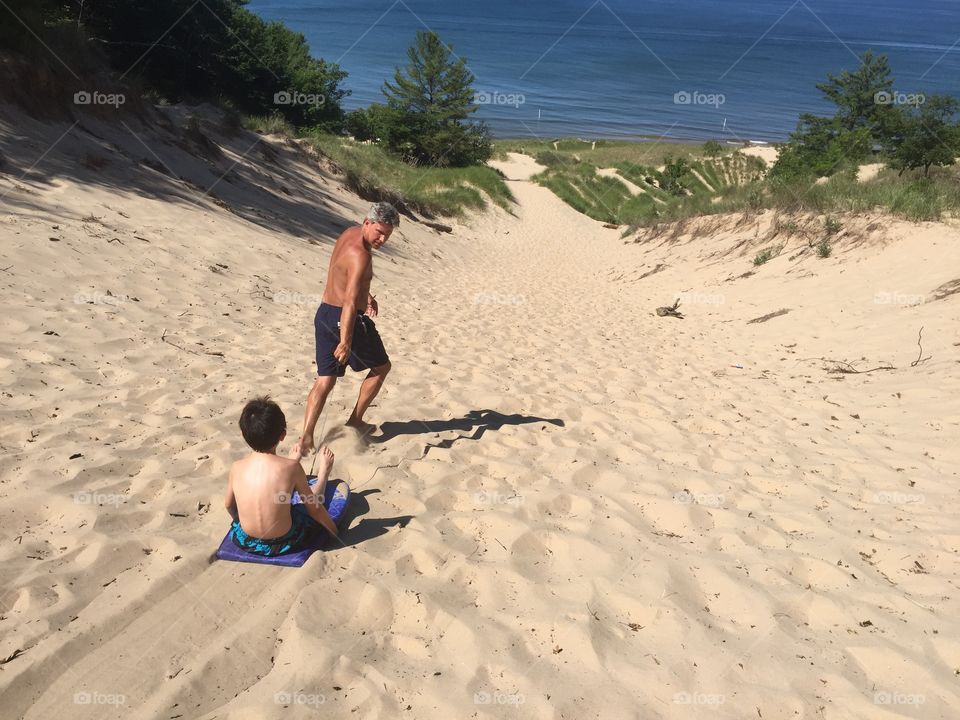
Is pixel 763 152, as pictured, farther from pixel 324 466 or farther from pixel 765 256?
pixel 324 466

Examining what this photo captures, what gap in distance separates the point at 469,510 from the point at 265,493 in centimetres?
120

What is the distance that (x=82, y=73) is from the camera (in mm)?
11758

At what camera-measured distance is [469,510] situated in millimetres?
3533

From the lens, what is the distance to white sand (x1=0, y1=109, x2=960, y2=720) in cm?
229

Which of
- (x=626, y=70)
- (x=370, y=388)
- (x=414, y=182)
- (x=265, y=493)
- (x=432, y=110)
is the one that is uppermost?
(x=626, y=70)

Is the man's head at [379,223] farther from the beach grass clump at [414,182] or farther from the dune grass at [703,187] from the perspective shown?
the beach grass clump at [414,182]

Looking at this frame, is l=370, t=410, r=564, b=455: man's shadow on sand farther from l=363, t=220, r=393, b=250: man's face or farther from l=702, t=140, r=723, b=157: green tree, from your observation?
l=702, t=140, r=723, b=157: green tree

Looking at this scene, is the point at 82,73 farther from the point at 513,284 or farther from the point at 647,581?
the point at 647,581

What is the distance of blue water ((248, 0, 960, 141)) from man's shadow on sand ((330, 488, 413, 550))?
3082cm

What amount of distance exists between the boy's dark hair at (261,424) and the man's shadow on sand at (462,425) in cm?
152

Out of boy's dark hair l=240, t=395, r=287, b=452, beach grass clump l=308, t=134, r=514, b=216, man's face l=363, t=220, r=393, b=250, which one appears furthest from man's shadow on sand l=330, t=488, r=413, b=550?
beach grass clump l=308, t=134, r=514, b=216

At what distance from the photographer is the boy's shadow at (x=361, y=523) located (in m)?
3.18

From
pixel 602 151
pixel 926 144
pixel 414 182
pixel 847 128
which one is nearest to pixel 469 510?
pixel 414 182

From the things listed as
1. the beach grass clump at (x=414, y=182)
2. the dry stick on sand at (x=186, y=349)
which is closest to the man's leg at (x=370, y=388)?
the dry stick on sand at (x=186, y=349)
